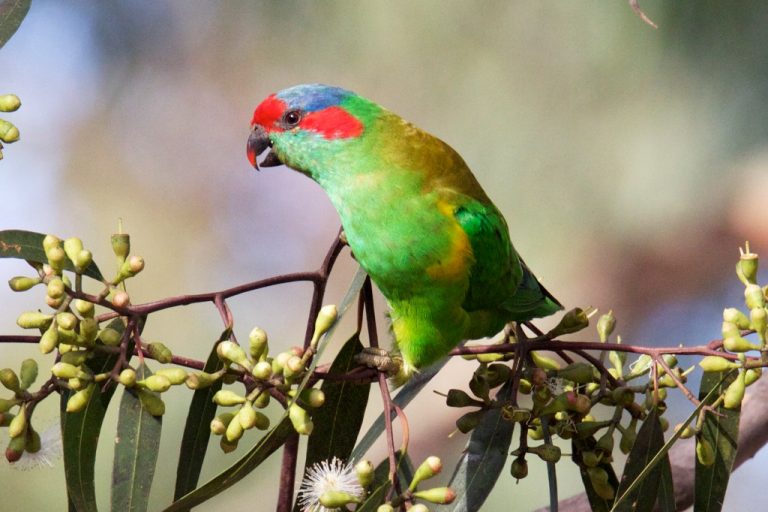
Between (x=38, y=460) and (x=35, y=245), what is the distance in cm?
26

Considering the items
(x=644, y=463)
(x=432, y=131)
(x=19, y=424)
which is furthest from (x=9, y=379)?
(x=432, y=131)

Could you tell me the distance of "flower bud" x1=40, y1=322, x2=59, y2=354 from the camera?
84 cm

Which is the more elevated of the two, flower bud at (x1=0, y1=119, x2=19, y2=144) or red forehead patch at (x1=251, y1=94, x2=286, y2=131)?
red forehead patch at (x1=251, y1=94, x2=286, y2=131)

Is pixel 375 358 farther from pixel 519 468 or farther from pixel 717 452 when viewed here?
pixel 717 452

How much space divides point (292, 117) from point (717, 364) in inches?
27.7

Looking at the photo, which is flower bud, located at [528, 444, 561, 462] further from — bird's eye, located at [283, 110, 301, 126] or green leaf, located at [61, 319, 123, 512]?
bird's eye, located at [283, 110, 301, 126]

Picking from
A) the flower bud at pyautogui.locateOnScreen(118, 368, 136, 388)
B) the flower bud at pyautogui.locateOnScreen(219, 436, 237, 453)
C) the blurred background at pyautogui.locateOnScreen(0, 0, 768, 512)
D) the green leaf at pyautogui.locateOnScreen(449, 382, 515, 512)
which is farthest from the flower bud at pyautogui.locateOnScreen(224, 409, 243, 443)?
the blurred background at pyautogui.locateOnScreen(0, 0, 768, 512)

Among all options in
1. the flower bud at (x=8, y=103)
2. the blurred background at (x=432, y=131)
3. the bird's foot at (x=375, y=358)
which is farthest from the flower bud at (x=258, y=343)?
the blurred background at (x=432, y=131)

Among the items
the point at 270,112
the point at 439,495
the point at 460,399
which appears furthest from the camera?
the point at 270,112

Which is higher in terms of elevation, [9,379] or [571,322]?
[571,322]

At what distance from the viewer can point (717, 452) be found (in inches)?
41.9

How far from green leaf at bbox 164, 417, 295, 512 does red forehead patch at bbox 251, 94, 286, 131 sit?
52 cm

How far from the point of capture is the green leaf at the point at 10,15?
108 cm

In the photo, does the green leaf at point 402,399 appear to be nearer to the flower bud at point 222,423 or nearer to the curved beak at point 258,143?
the flower bud at point 222,423
